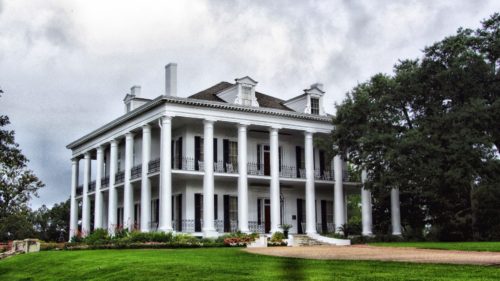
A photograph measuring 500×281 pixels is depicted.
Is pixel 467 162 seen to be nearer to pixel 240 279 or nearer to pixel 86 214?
pixel 240 279

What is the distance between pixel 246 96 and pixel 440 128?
11.3 metres

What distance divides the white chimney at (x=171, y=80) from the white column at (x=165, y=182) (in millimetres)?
1857

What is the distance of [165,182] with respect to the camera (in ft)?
108

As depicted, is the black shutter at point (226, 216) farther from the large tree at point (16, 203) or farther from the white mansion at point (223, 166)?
the large tree at point (16, 203)

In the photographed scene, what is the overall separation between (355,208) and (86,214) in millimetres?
42724

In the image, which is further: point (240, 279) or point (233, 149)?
point (233, 149)

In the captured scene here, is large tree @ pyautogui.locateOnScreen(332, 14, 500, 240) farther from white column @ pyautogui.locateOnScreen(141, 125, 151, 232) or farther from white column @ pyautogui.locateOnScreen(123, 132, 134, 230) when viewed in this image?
white column @ pyautogui.locateOnScreen(123, 132, 134, 230)

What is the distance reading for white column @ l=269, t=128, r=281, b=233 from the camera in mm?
36031

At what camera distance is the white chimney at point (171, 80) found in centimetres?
3484

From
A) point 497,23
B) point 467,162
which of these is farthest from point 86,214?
point 497,23

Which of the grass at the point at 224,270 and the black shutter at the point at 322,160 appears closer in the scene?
the grass at the point at 224,270

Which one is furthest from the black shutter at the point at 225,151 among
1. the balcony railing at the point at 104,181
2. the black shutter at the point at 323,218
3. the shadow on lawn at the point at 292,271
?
the shadow on lawn at the point at 292,271

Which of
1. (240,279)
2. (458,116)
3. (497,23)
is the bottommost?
(240,279)

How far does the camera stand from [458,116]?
31016 mm
